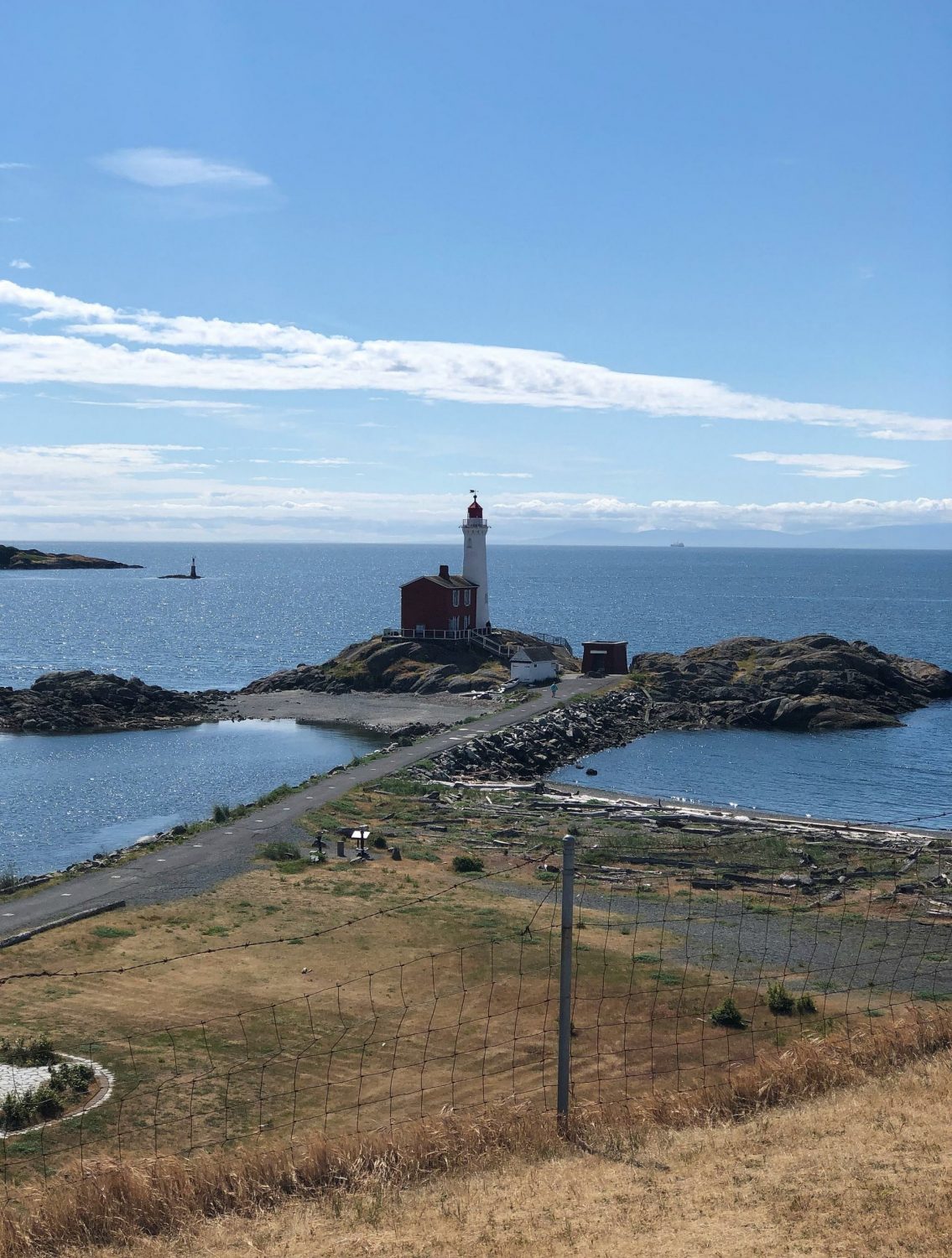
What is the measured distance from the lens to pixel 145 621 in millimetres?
172250

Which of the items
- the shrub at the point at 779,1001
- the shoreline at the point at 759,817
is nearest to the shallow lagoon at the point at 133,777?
the shoreline at the point at 759,817

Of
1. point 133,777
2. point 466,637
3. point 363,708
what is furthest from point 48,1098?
point 466,637

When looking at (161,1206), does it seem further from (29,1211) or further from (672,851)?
(672,851)

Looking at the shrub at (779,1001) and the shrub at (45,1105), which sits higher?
the shrub at (779,1001)

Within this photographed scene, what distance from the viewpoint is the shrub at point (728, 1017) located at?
2036cm

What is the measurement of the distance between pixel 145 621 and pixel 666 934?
155488mm

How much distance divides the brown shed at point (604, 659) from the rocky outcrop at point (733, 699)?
1.39 m

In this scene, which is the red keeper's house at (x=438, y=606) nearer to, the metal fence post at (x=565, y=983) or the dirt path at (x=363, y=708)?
the dirt path at (x=363, y=708)

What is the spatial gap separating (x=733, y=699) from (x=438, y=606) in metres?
22.5

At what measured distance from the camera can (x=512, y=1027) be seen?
66.9 feet

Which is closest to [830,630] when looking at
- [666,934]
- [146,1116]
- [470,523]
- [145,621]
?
[470,523]

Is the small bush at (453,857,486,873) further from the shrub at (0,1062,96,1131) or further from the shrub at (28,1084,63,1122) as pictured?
the shrub at (28,1084,63,1122)

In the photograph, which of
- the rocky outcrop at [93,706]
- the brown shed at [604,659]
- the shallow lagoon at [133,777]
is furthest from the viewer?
the brown shed at [604,659]

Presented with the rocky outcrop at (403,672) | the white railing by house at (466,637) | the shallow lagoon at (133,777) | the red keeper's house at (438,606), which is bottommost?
the shallow lagoon at (133,777)
